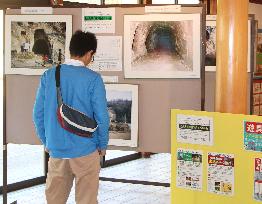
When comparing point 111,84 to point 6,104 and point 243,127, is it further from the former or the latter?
point 243,127

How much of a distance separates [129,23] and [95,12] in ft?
1.01

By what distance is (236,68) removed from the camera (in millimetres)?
3168

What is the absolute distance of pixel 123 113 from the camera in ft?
13.5

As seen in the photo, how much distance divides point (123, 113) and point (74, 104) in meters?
0.97

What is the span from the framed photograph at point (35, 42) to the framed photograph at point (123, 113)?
0.53 metres

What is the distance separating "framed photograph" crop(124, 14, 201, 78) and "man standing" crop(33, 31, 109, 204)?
83 cm

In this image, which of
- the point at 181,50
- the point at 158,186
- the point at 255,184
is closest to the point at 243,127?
the point at 255,184

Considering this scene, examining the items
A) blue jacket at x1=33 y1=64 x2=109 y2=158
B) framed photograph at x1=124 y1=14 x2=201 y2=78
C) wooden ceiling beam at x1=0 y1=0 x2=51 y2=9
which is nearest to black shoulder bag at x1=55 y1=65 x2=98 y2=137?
blue jacket at x1=33 y1=64 x2=109 y2=158

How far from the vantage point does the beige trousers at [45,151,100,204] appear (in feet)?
10.7
